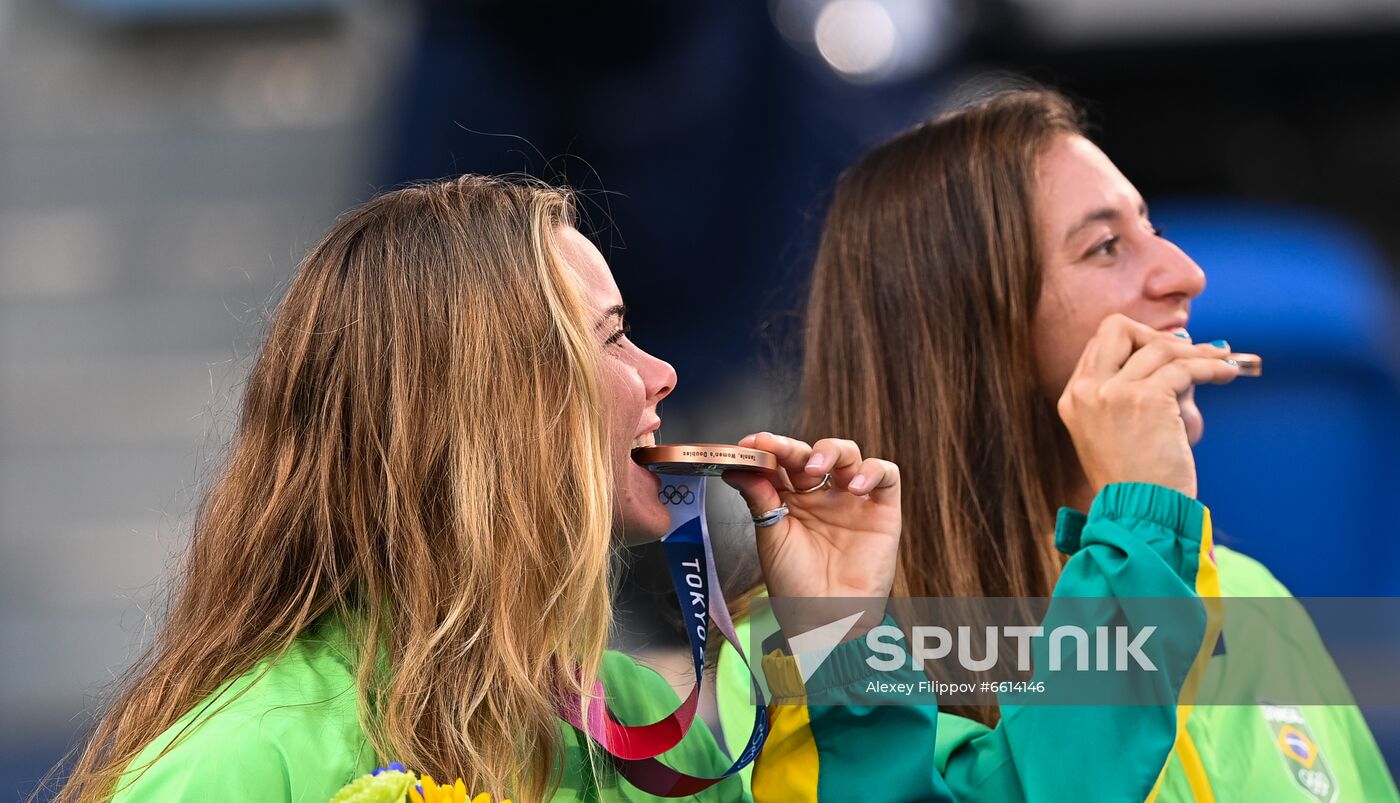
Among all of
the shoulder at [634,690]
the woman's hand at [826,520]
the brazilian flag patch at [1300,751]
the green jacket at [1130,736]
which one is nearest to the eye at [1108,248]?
the green jacket at [1130,736]

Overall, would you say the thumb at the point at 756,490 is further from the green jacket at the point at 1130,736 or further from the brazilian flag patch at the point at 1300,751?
the brazilian flag patch at the point at 1300,751

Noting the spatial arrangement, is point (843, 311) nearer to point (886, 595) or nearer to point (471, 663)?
point (886, 595)

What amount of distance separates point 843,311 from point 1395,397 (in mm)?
2142

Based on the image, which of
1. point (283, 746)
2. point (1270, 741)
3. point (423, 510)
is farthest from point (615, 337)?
point (1270, 741)

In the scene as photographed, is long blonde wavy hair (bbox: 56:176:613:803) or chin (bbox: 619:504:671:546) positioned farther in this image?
chin (bbox: 619:504:671:546)

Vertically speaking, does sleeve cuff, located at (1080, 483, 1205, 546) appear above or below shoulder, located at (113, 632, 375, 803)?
above

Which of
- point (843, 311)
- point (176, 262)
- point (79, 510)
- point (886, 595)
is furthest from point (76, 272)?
point (886, 595)

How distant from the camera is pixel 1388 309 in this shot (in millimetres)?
3984

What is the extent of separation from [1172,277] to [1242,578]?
17.5 inches

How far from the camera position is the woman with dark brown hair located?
6.20ft

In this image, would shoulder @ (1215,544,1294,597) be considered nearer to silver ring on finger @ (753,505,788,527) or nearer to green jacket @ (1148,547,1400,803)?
green jacket @ (1148,547,1400,803)

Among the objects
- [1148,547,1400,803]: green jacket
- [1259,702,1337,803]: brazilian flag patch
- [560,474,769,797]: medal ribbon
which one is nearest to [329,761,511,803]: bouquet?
[560,474,769,797]: medal ribbon

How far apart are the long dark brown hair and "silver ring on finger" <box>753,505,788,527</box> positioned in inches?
14.3

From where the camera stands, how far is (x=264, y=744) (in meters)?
1.27
